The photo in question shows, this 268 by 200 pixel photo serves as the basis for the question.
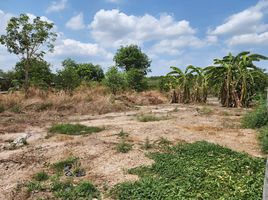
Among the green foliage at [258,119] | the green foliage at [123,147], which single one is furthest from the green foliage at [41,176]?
the green foliage at [258,119]

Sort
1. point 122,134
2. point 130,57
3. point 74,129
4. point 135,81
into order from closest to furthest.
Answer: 1. point 122,134
2. point 74,129
3. point 135,81
4. point 130,57

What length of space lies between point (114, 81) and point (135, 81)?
380 centimetres

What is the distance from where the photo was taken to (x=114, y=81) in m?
18.9

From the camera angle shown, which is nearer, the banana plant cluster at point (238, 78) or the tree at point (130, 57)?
the banana plant cluster at point (238, 78)

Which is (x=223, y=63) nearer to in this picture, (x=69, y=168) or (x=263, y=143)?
(x=263, y=143)

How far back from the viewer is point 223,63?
13195mm

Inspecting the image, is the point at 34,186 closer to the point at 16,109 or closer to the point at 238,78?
the point at 16,109

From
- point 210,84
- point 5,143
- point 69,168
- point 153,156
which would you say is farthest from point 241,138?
point 210,84

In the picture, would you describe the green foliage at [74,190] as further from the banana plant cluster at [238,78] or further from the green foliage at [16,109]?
the banana plant cluster at [238,78]

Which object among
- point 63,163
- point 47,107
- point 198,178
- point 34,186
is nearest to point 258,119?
point 198,178

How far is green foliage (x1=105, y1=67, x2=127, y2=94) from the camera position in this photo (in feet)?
60.3

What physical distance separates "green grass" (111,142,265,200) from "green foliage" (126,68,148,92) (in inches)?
670

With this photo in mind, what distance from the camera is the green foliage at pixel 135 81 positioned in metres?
21.8

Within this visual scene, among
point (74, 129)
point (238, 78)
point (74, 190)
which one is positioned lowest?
point (74, 190)
